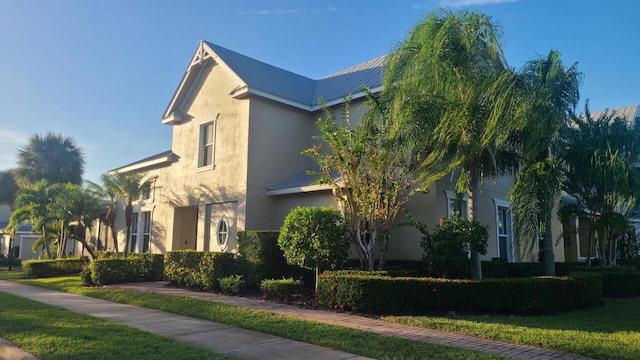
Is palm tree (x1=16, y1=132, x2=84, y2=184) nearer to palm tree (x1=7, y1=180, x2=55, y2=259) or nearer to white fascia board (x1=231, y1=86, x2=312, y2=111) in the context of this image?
A: palm tree (x1=7, y1=180, x2=55, y2=259)

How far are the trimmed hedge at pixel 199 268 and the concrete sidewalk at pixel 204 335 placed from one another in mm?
2848

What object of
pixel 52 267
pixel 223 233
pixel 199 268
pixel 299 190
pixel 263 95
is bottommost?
pixel 52 267

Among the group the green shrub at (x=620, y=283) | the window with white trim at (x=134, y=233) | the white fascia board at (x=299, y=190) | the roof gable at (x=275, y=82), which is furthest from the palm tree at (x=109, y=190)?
the green shrub at (x=620, y=283)

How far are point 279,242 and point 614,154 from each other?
1046 cm

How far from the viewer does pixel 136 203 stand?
22.2 m

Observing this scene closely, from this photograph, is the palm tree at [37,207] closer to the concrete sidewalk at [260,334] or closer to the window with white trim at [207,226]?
the window with white trim at [207,226]

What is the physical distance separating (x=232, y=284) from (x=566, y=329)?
852 centimetres

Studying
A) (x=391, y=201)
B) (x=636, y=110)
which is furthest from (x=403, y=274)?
(x=636, y=110)

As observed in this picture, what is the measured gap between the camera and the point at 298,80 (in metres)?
20.1

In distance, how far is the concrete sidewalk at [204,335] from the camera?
267 inches

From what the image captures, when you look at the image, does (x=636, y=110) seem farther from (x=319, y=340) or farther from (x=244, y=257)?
(x=319, y=340)

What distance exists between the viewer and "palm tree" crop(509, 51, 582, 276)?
37.8 ft

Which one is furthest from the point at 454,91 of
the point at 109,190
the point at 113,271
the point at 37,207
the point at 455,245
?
the point at 37,207

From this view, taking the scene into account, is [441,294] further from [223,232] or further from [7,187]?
[7,187]
